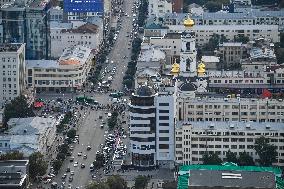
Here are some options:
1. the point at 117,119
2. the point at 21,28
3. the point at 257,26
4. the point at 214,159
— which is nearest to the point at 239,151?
the point at 214,159

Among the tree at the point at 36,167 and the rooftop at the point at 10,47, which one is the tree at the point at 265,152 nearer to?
the tree at the point at 36,167

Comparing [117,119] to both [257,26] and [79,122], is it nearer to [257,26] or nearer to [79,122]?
[79,122]

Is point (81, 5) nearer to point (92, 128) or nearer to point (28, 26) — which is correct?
point (28, 26)

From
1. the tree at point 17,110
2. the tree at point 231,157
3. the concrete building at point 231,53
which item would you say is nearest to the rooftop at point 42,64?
the tree at point 17,110

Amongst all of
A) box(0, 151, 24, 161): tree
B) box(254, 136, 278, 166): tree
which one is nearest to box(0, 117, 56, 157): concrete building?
box(0, 151, 24, 161): tree

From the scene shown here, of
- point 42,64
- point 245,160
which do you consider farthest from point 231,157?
point 42,64

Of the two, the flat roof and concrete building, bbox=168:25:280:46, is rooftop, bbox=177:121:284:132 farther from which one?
concrete building, bbox=168:25:280:46
